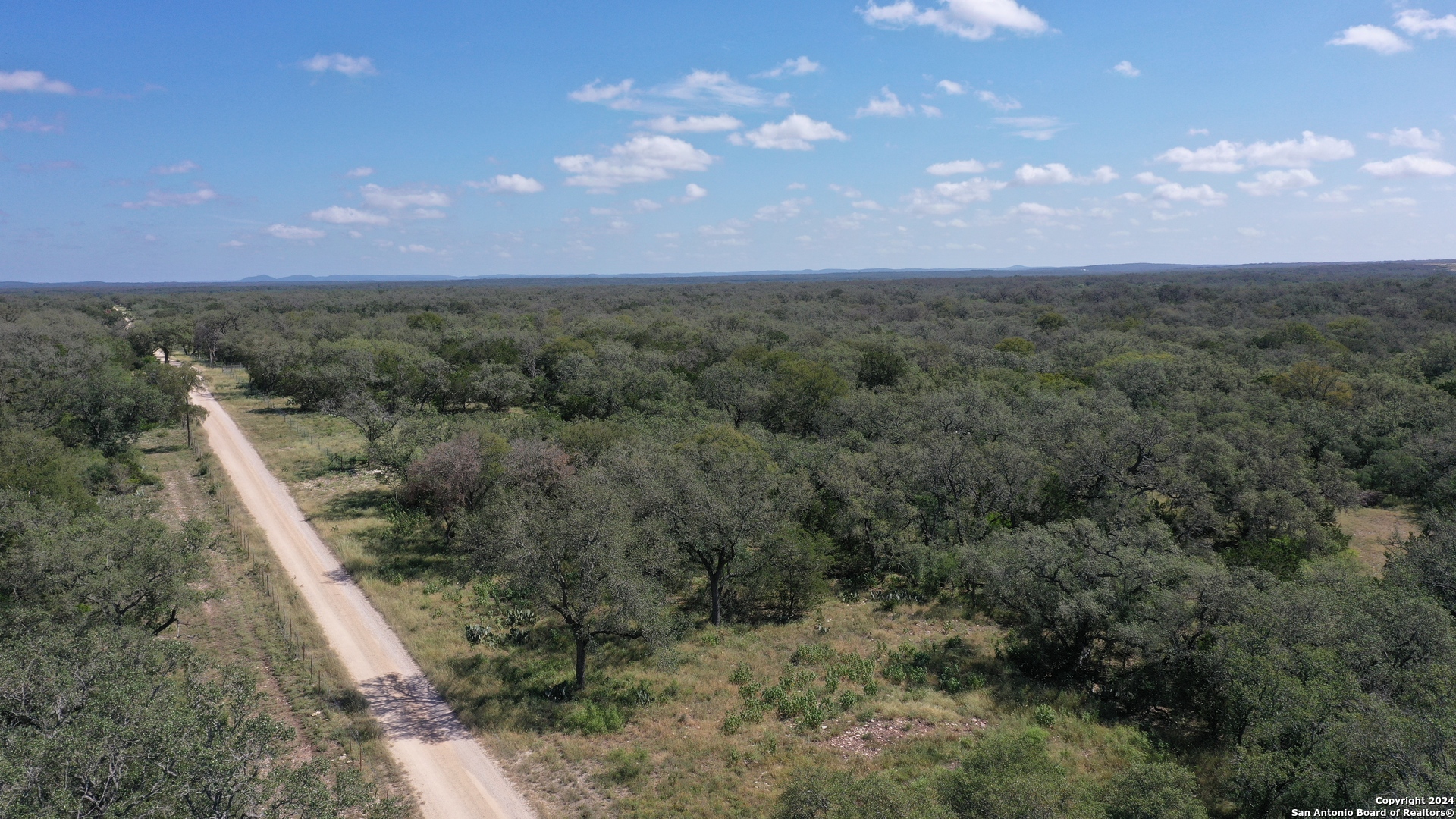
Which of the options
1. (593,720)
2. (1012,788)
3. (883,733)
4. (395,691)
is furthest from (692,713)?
(1012,788)

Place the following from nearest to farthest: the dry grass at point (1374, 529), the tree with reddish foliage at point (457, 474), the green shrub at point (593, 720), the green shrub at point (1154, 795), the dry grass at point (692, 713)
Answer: the green shrub at point (1154, 795)
the dry grass at point (692, 713)
the green shrub at point (593, 720)
the tree with reddish foliage at point (457, 474)
the dry grass at point (1374, 529)

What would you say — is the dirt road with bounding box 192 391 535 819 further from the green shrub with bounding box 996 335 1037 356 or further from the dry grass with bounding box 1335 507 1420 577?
the green shrub with bounding box 996 335 1037 356

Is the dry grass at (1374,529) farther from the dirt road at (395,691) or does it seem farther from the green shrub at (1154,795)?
the dirt road at (395,691)

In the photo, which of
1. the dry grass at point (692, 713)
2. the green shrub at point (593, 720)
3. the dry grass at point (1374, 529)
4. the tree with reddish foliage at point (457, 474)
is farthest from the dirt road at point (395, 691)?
the dry grass at point (1374, 529)

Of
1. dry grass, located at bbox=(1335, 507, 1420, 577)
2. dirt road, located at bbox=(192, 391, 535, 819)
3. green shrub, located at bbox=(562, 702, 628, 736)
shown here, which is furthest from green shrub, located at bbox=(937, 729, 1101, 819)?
dry grass, located at bbox=(1335, 507, 1420, 577)

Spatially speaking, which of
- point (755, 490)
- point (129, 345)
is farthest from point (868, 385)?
point (129, 345)

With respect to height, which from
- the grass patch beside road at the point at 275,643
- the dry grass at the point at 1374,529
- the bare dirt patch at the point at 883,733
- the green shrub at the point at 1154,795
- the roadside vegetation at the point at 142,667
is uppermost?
the roadside vegetation at the point at 142,667
